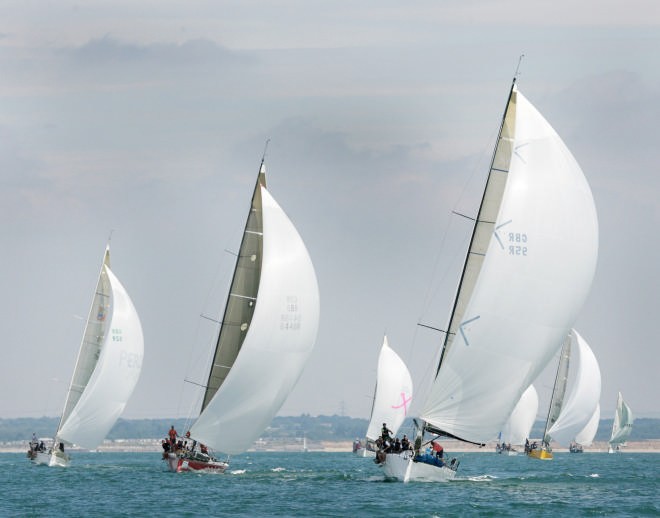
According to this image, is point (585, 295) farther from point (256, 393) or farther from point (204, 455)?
point (204, 455)

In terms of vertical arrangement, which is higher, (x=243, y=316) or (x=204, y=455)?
(x=243, y=316)

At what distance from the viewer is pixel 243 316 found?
60.7 m

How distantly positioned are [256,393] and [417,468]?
9.68m

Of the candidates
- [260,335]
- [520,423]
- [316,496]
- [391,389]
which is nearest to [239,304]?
[260,335]

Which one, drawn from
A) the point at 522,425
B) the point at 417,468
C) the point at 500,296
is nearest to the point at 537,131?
the point at 500,296

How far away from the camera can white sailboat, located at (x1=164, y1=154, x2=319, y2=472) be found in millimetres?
59375

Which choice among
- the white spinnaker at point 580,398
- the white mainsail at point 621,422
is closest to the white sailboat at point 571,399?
the white spinnaker at point 580,398

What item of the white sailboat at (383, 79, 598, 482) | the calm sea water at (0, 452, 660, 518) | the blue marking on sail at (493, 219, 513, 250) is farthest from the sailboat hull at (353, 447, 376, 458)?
the blue marking on sail at (493, 219, 513, 250)

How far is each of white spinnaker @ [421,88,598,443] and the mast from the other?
487 inches

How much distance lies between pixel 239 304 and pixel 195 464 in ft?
23.8

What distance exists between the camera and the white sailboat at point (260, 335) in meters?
59.4

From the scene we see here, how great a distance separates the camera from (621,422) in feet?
511

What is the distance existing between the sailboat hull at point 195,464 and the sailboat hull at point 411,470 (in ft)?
34.2

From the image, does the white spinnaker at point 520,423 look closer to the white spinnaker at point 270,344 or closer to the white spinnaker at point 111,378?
the white spinnaker at point 111,378
